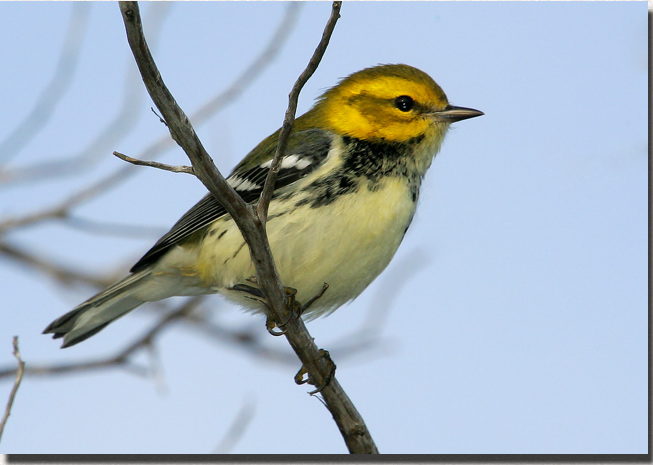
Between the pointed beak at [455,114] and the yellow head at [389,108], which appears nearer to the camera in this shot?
the yellow head at [389,108]

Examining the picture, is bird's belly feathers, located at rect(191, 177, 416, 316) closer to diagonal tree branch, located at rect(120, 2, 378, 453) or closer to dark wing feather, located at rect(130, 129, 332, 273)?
dark wing feather, located at rect(130, 129, 332, 273)

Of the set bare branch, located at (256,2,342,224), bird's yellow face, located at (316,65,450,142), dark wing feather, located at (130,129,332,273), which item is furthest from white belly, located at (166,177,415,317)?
bare branch, located at (256,2,342,224)

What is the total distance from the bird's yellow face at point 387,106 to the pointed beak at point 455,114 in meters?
0.02

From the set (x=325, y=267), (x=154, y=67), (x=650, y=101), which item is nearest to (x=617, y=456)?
(x=325, y=267)

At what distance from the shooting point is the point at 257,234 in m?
3.64

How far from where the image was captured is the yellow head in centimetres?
525

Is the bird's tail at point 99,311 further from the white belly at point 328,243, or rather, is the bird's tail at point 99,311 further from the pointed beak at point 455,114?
the pointed beak at point 455,114

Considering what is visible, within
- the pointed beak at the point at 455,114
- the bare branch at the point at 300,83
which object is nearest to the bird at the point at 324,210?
the pointed beak at the point at 455,114

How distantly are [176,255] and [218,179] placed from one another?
6.65 ft

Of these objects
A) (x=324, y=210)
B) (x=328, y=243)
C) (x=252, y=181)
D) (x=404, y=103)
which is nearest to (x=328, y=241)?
(x=328, y=243)

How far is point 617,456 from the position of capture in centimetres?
439

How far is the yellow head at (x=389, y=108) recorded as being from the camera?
17.2 ft

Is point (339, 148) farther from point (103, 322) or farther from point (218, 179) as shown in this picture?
point (103, 322)

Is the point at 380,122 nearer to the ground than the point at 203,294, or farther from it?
farther from it
